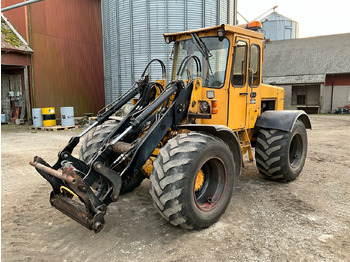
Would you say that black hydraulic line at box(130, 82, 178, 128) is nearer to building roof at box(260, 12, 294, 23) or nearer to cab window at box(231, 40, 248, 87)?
cab window at box(231, 40, 248, 87)

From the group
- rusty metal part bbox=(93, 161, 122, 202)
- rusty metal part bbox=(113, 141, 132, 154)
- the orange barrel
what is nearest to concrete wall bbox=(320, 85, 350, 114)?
the orange barrel

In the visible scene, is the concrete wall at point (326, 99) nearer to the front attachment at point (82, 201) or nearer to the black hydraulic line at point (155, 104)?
the black hydraulic line at point (155, 104)

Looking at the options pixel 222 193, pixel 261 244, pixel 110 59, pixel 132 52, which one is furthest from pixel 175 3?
Answer: pixel 261 244

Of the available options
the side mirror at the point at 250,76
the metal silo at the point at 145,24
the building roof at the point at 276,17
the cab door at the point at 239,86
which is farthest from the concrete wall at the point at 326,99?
the cab door at the point at 239,86

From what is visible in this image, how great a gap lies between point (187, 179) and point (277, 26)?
3449 centimetres

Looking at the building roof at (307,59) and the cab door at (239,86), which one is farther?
the building roof at (307,59)

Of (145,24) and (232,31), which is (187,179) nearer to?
(232,31)

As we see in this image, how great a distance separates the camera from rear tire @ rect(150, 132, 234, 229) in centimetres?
342

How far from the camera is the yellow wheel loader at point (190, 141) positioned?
3.45m

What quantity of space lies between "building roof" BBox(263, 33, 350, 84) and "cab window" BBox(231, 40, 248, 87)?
2106cm

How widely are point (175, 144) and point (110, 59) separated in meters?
11.9

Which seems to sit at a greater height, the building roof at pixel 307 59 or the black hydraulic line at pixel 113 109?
the building roof at pixel 307 59

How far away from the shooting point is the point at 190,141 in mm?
3652

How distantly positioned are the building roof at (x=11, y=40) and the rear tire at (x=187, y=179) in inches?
533
